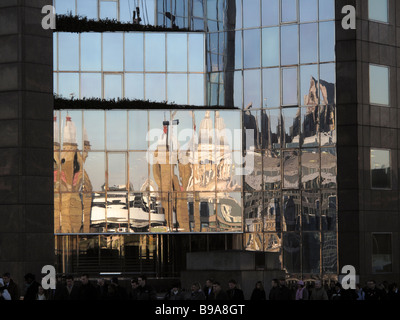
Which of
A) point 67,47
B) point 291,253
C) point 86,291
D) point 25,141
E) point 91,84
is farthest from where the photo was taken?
point 91,84

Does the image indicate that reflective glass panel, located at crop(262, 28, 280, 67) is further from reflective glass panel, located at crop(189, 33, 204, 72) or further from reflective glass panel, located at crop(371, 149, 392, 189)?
reflective glass panel, located at crop(371, 149, 392, 189)

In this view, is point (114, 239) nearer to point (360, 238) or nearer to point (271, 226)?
point (271, 226)

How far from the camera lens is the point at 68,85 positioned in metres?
46.0

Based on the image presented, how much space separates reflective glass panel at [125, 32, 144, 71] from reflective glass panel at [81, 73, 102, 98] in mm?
1674

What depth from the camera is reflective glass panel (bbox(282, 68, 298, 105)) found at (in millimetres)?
43125

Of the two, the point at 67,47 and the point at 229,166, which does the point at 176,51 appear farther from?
the point at 229,166

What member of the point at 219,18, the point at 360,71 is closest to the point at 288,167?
the point at 360,71

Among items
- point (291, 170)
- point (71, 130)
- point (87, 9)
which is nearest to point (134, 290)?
point (291, 170)

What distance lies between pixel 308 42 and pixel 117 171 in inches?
440

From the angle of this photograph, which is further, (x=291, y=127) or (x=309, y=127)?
(x=291, y=127)

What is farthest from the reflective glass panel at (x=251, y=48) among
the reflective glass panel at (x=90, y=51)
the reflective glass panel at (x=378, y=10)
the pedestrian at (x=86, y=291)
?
the pedestrian at (x=86, y=291)

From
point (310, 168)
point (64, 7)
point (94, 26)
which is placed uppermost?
point (64, 7)

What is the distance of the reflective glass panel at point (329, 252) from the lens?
4125 cm

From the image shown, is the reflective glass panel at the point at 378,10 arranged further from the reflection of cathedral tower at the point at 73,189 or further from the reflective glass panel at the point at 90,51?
the reflection of cathedral tower at the point at 73,189
